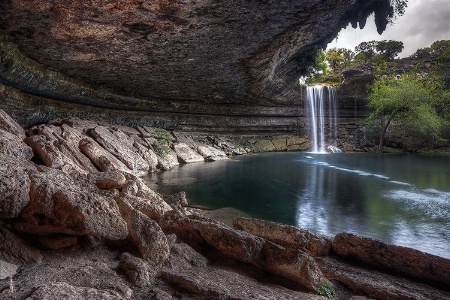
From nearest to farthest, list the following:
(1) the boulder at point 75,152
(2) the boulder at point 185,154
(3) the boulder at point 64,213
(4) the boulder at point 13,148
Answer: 1. (3) the boulder at point 64,213
2. (4) the boulder at point 13,148
3. (1) the boulder at point 75,152
4. (2) the boulder at point 185,154

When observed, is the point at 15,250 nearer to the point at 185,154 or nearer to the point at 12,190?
the point at 12,190

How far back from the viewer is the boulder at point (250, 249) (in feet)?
9.75

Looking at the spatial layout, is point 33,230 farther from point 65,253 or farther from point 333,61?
point 333,61

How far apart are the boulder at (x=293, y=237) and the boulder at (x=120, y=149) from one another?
8602mm

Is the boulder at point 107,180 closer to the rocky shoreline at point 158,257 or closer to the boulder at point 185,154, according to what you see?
the rocky shoreline at point 158,257

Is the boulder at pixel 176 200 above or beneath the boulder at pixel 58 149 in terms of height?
beneath

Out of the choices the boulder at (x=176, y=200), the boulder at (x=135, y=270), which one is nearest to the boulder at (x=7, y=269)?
the boulder at (x=135, y=270)

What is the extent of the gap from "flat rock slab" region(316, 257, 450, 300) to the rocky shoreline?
0.01 metres

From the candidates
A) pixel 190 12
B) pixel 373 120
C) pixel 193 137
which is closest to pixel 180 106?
pixel 193 137

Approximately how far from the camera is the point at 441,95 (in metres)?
25.5

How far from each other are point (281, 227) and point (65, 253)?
3009 mm

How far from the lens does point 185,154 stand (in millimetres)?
17984

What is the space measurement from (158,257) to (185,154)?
1516 cm

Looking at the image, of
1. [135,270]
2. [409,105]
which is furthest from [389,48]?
[135,270]
